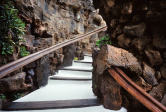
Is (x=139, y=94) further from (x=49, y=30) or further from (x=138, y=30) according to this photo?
(x=49, y=30)

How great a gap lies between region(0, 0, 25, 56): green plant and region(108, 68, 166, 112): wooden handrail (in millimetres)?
1979

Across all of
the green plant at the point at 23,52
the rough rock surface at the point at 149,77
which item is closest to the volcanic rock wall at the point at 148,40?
the rough rock surface at the point at 149,77

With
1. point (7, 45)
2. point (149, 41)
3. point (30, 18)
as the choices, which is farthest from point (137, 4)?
point (30, 18)

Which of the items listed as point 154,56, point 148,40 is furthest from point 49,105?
point 148,40

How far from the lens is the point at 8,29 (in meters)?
1.71

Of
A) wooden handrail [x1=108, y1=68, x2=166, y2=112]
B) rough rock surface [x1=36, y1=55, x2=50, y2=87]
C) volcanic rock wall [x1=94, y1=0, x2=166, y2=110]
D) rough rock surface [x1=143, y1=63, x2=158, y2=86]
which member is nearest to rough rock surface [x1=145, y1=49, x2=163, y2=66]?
volcanic rock wall [x1=94, y1=0, x2=166, y2=110]

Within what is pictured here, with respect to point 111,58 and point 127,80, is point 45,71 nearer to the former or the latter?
point 111,58

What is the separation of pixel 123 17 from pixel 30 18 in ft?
8.38

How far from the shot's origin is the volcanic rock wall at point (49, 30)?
2215 millimetres

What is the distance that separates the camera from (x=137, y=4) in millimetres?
1334

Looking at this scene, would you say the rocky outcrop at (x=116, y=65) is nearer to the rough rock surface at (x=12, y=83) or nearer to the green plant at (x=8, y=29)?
the rough rock surface at (x=12, y=83)

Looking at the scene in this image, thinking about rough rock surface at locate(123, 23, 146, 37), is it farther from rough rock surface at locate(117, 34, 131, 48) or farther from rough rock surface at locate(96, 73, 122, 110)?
rough rock surface at locate(96, 73, 122, 110)

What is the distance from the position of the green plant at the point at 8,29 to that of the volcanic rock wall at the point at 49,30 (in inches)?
14.7

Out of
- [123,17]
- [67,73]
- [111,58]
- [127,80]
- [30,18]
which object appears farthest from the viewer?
[67,73]
